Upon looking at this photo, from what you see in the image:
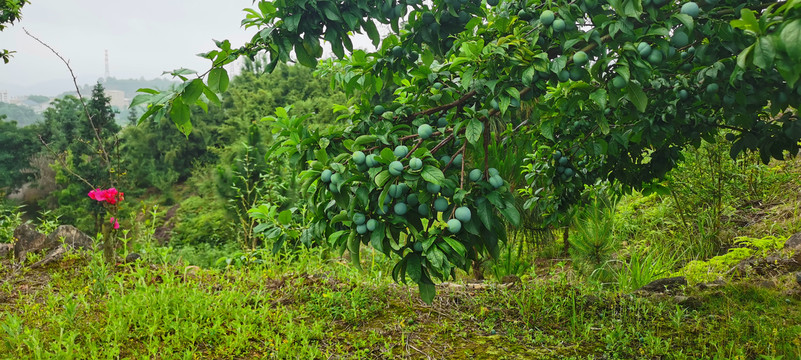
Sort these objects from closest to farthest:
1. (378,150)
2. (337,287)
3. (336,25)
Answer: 1. (378,150)
2. (336,25)
3. (337,287)

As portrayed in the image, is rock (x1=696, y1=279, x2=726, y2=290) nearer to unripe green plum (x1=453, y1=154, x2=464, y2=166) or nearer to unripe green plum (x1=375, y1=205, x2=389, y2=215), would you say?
unripe green plum (x1=453, y1=154, x2=464, y2=166)

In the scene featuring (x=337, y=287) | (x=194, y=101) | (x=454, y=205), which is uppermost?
(x=194, y=101)

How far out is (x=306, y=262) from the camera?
390 cm

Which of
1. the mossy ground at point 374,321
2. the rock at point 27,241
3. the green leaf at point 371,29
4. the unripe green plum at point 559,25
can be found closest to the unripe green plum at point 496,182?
the unripe green plum at point 559,25

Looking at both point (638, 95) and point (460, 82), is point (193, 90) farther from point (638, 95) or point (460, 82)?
point (638, 95)

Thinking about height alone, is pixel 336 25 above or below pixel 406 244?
above

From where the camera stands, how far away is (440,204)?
1.36 m

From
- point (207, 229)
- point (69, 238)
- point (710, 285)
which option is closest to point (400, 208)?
point (710, 285)

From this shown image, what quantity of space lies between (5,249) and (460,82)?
4.72 m

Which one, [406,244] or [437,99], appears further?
[437,99]

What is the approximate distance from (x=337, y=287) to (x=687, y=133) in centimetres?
231

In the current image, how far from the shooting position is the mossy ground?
228 centimetres

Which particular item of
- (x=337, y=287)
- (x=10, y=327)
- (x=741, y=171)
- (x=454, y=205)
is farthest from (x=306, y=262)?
(x=741, y=171)

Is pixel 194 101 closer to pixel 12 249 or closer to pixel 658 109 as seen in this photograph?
pixel 658 109
